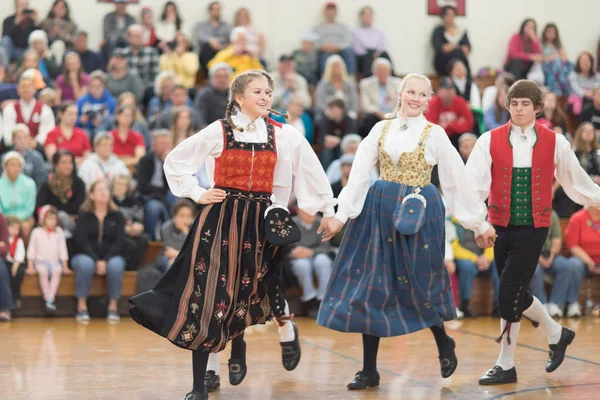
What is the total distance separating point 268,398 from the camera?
4.61 metres

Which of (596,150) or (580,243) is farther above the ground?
(596,150)

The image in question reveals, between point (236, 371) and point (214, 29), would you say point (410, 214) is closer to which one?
point (236, 371)

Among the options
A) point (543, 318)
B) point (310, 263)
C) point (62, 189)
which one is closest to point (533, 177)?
point (543, 318)

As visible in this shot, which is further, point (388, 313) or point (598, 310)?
point (598, 310)

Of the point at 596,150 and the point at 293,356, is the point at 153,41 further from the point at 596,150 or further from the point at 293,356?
the point at 293,356

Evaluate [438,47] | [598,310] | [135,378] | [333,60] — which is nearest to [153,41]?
[333,60]

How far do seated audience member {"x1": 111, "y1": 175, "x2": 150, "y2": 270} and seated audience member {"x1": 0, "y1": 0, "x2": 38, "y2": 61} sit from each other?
3.18 metres

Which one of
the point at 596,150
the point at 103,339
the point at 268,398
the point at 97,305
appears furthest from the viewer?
the point at 596,150

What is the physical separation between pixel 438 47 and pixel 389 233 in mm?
8238

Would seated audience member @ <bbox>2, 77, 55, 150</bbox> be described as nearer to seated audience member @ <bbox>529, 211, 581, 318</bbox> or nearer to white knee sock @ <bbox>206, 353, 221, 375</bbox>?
seated audience member @ <bbox>529, 211, 581, 318</bbox>

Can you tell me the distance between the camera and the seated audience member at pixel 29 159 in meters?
8.73

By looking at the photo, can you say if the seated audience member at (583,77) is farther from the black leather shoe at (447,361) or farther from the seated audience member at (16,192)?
the black leather shoe at (447,361)

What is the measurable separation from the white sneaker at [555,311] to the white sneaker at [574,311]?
0.07 metres

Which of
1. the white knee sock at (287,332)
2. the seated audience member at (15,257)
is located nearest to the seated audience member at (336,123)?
the seated audience member at (15,257)
